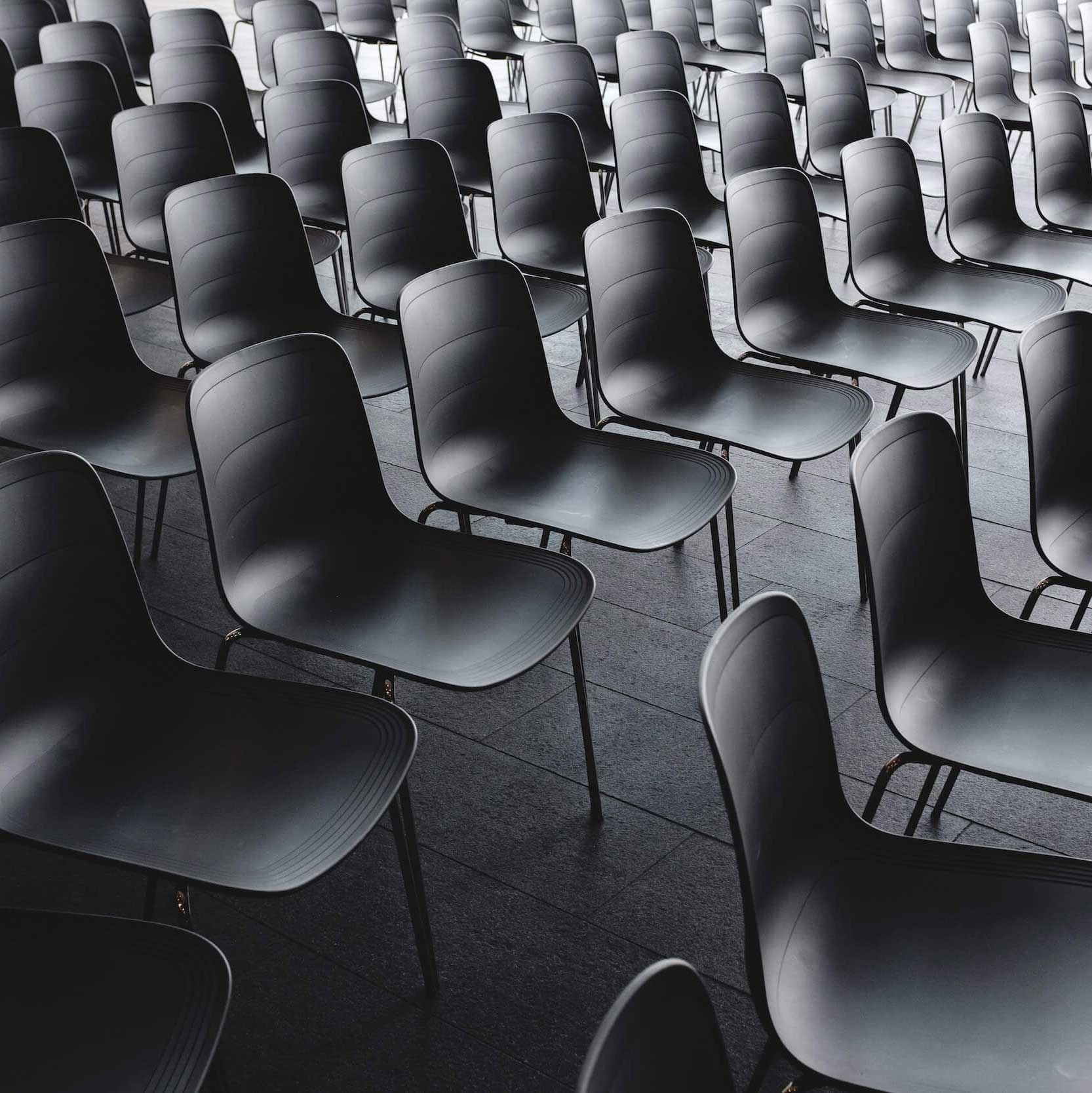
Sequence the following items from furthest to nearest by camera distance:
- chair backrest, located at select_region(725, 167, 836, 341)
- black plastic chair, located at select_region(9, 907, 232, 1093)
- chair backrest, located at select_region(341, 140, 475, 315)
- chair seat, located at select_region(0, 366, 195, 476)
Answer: chair backrest, located at select_region(341, 140, 475, 315)
chair backrest, located at select_region(725, 167, 836, 341)
chair seat, located at select_region(0, 366, 195, 476)
black plastic chair, located at select_region(9, 907, 232, 1093)

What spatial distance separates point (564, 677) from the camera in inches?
→ 124

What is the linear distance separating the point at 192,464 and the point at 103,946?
1519 millimetres

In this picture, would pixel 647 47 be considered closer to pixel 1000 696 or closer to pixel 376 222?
pixel 376 222

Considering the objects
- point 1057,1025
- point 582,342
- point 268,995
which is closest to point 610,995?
point 268,995

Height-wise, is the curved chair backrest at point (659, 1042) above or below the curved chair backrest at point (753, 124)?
above

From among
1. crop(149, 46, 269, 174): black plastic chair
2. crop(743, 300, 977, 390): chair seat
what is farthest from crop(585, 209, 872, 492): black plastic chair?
crop(149, 46, 269, 174): black plastic chair

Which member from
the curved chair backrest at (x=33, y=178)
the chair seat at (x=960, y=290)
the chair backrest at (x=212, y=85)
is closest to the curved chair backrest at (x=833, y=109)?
the chair seat at (x=960, y=290)

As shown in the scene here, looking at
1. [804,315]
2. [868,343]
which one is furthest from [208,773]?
[804,315]

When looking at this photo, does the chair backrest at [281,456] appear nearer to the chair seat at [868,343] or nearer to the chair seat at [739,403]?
the chair seat at [739,403]

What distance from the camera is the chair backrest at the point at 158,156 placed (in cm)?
453

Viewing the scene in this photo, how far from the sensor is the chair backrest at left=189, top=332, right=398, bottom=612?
8.06ft

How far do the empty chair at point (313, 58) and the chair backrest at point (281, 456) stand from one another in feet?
12.2

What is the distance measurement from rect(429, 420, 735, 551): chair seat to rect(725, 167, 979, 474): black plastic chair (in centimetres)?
85

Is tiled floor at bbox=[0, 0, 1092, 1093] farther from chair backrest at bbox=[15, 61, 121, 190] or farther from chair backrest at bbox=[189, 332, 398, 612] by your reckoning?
chair backrest at bbox=[15, 61, 121, 190]
